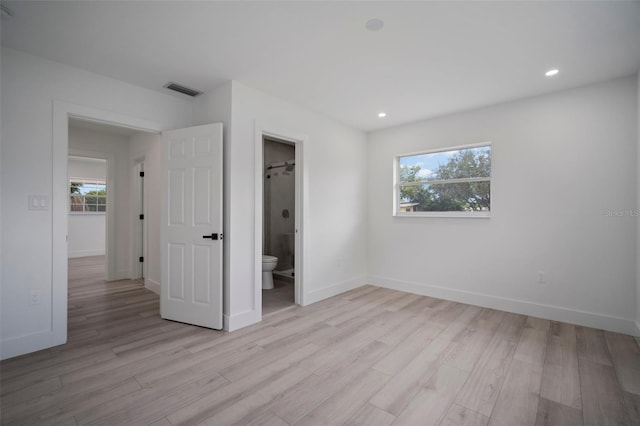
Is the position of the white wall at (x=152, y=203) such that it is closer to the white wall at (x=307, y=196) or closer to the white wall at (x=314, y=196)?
the white wall at (x=307, y=196)

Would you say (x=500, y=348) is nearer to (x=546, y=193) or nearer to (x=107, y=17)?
(x=546, y=193)

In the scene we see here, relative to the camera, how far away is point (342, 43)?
233cm

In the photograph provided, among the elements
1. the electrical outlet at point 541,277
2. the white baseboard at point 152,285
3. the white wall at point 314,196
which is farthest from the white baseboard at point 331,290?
the electrical outlet at point 541,277

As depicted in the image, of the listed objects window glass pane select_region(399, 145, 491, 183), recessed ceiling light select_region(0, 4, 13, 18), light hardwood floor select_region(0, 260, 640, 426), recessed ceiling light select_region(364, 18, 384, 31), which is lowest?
light hardwood floor select_region(0, 260, 640, 426)

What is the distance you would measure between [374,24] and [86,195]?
873 cm

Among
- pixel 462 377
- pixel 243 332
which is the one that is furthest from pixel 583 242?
pixel 243 332

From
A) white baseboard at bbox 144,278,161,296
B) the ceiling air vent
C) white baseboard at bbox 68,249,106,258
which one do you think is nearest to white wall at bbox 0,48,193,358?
the ceiling air vent

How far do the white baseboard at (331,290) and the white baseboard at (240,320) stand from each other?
77 centimetres

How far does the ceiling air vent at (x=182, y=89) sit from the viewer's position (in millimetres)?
3080

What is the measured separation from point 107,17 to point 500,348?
3.98m

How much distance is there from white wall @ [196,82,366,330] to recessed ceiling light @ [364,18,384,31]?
4.96 feet

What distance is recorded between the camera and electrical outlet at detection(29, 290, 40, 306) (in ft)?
8.19

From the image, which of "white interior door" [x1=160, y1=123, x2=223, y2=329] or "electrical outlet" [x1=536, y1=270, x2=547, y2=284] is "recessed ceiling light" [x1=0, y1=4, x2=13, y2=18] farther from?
"electrical outlet" [x1=536, y1=270, x2=547, y2=284]

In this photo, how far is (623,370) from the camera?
7.31 feet
